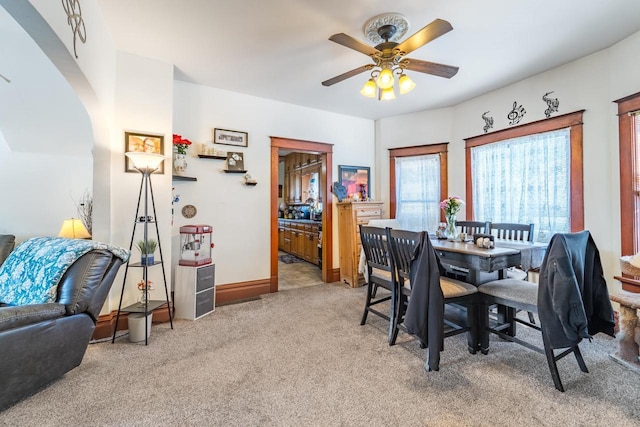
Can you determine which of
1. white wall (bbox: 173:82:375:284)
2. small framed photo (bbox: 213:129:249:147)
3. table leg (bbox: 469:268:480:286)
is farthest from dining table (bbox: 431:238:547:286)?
small framed photo (bbox: 213:129:249:147)

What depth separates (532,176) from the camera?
319 centimetres

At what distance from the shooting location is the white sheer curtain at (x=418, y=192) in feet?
13.9

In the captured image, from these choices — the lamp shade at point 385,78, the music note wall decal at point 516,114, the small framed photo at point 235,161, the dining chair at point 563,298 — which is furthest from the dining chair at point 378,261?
the music note wall decal at point 516,114

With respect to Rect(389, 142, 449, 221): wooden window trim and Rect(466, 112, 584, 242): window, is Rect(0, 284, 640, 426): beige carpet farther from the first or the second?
Rect(389, 142, 449, 221): wooden window trim

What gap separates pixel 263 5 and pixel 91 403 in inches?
113

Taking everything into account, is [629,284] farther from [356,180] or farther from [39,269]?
[39,269]

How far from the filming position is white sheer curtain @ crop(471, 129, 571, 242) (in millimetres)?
2951

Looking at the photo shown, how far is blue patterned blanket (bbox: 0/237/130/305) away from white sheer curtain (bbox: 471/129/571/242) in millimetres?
4207

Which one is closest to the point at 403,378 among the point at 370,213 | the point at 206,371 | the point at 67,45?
the point at 206,371

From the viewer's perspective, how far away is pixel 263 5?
198cm

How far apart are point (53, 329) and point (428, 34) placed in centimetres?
311

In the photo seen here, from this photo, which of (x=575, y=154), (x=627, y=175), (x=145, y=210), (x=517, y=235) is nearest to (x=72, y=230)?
(x=145, y=210)

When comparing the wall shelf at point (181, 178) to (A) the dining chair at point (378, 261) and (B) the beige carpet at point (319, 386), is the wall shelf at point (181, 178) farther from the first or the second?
(A) the dining chair at point (378, 261)

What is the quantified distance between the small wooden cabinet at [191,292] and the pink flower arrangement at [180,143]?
1313mm
